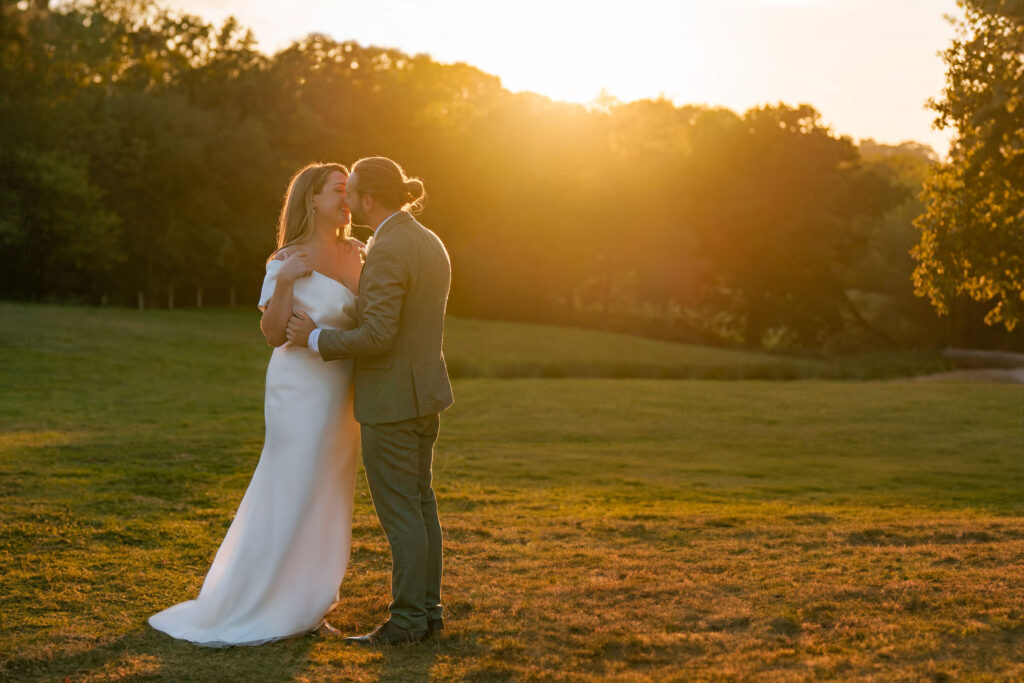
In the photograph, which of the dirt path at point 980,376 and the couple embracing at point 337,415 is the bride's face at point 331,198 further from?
the dirt path at point 980,376

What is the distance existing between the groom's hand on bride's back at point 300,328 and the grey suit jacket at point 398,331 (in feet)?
0.54

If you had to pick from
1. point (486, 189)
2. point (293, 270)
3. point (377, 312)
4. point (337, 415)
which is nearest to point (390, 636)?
point (337, 415)

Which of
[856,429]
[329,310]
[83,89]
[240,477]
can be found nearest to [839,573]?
[329,310]

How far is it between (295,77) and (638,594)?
49151 millimetres

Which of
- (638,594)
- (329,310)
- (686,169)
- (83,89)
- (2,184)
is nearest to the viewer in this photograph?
(329,310)

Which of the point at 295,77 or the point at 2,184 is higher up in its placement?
the point at 295,77

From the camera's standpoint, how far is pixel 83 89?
44.8 metres

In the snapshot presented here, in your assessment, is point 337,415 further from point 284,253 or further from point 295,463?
point 284,253

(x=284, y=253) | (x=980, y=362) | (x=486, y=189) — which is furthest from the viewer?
(x=486, y=189)

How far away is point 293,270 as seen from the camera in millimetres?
5500

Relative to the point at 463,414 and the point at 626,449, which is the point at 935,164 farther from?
the point at 463,414

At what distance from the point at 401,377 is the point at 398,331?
0.78 ft

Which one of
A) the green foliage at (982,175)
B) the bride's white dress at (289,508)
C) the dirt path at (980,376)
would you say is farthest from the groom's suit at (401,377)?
the dirt path at (980,376)

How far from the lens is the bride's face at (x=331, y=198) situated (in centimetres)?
566
